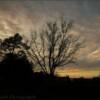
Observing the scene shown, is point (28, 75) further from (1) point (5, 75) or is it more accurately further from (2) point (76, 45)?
(2) point (76, 45)

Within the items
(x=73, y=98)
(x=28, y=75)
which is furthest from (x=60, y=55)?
(x=73, y=98)

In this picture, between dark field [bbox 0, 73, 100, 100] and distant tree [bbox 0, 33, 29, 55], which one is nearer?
dark field [bbox 0, 73, 100, 100]

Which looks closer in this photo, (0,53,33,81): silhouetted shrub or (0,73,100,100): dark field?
(0,73,100,100): dark field

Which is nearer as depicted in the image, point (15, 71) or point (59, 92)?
point (59, 92)

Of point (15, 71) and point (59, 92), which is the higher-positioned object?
point (59, 92)

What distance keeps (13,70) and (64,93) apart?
12198mm

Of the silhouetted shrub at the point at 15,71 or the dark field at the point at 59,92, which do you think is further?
the silhouetted shrub at the point at 15,71

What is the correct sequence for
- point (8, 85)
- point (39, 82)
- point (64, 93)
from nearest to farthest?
point (64, 93)
point (8, 85)
point (39, 82)

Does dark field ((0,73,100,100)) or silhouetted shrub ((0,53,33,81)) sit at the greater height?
dark field ((0,73,100,100))

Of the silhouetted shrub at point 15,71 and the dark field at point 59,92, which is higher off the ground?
the dark field at point 59,92

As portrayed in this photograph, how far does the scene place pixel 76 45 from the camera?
5288 centimetres

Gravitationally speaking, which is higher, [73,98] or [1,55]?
[73,98]

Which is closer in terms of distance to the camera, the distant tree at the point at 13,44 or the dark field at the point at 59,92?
the dark field at the point at 59,92

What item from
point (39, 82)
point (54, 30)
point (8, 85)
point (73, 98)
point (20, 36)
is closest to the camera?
point (73, 98)
